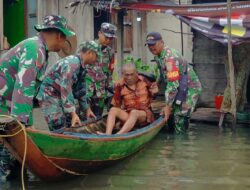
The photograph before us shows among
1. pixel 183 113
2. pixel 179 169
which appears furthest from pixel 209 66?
pixel 179 169

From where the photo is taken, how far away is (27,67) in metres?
5.34

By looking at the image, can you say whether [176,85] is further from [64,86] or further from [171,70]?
[64,86]

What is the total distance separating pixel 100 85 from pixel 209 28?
264 cm

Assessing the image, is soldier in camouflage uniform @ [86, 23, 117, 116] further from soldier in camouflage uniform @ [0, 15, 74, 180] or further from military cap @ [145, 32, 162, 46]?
soldier in camouflage uniform @ [0, 15, 74, 180]

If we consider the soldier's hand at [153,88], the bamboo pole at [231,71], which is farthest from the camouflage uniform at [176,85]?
the bamboo pole at [231,71]

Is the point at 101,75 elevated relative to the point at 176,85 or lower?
elevated

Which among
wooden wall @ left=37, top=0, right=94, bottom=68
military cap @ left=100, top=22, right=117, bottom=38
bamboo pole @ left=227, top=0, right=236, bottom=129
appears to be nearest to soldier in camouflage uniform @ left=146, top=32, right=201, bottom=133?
bamboo pole @ left=227, top=0, right=236, bottom=129

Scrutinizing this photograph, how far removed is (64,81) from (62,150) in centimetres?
128

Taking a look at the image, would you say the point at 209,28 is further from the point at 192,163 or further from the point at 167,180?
the point at 167,180

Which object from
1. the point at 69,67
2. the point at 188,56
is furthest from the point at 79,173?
the point at 188,56

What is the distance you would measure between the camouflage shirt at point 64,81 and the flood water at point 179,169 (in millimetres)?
1015

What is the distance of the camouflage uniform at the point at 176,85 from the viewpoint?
8.95 metres

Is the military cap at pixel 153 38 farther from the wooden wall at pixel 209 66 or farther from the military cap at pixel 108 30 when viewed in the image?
the wooden wall at pixel 209 66

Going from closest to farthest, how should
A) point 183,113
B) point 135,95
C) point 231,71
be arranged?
1. point 135,95
2. point 183,113
3. point 231,71
